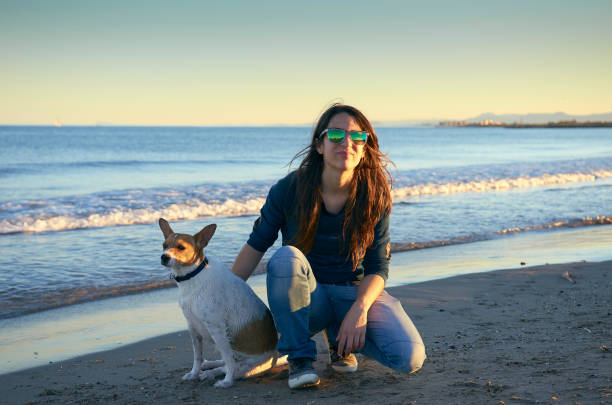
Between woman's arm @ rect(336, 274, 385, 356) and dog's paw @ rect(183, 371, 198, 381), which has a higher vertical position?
woman's arm @ rect(336, 274, 385, 356)

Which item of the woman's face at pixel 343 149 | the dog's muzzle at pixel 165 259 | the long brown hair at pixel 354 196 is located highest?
the woman's face at pixel 343 149

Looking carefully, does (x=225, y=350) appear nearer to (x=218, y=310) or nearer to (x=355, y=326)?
(x=218, y=310)

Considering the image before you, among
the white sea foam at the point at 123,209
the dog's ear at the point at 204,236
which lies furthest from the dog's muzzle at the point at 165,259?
the white sea foam at the point at 123,209

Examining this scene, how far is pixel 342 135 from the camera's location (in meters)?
3.40

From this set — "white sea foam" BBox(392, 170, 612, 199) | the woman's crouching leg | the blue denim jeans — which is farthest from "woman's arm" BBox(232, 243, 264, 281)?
"white sea foam" BBox(392, 170, 612, 199)

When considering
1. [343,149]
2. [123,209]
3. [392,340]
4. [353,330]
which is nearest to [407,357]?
[392,340]

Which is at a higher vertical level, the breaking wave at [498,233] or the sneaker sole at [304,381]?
the sneaker sole at [304,381]

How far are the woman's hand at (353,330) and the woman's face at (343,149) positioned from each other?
87 centimetres

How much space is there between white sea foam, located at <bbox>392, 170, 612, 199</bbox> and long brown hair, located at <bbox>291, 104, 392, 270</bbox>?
36.6 feet

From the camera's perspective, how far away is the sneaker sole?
3.20m

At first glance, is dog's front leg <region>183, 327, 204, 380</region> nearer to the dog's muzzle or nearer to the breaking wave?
the dog's muzzle

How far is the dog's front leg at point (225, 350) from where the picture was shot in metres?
3.30

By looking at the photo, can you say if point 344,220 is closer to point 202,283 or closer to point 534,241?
point 202,283

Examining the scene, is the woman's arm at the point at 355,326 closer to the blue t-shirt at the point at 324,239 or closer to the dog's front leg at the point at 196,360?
the blue t-shirt at the point at 324,239
